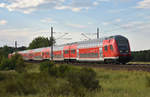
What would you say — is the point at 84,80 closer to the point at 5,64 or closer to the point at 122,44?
the point at 122,44

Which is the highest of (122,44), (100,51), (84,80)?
(122,44)

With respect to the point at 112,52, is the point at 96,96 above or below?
below

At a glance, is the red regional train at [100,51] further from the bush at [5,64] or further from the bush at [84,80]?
the bush at [84,80]

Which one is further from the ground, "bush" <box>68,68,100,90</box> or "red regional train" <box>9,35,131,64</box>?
"red regional train" <box>9,35,131,64</box>

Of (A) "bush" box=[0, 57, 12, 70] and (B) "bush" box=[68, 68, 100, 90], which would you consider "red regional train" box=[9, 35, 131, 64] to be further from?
(B) "bush" box=[68, 68, 100, 90]

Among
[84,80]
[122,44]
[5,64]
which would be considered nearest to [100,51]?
[122,44]

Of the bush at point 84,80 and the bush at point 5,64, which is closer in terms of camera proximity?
the bush at point 84,80

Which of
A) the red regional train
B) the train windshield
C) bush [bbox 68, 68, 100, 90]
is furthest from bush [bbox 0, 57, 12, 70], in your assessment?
bush [bbox 68, 68, 100, 90]

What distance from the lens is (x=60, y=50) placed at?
142 feet

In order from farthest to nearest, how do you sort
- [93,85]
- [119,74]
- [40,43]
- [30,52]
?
[40,43], [30,52], [119,74], [93,85]

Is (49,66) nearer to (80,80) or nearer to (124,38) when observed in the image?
(124,38)

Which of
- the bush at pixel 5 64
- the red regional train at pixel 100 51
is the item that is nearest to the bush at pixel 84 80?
the red regional train at pixel 100 51

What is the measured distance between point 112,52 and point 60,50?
60.9 ft

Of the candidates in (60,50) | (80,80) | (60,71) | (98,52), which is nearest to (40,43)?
(60,50)
